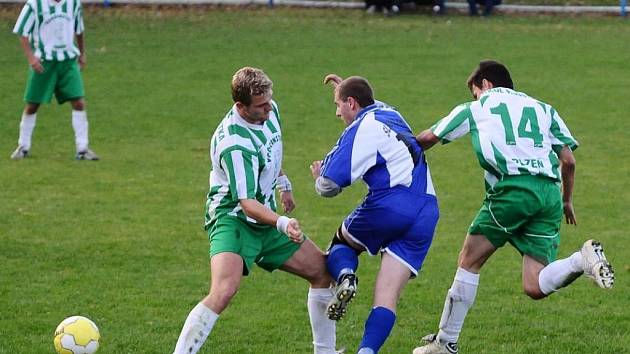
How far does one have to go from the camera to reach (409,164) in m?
6.96

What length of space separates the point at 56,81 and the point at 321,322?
25.5 feet

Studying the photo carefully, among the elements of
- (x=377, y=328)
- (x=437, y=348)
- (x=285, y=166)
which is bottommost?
(x=285, y=166)

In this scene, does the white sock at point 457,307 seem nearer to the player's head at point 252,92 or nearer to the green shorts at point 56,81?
the player's head at point 252,92

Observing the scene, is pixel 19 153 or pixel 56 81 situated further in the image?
pixel 19 153

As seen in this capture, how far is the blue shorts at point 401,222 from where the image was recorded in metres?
6.89

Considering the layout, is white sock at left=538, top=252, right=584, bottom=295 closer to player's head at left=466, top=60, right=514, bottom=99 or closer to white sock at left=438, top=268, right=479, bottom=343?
white sock at left=438, top=268, right=479, bottom=343

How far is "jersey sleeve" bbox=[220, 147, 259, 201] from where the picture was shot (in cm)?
664

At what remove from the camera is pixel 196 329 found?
659 cm

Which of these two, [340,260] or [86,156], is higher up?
[340,260]

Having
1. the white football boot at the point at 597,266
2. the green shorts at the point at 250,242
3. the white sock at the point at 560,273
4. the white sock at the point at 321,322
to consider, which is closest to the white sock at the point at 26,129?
the green shorts at the point at 250,242

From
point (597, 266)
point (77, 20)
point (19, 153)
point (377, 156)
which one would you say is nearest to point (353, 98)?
point (377, 156)

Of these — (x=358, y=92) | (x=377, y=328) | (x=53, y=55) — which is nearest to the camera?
(x=377, y=328)

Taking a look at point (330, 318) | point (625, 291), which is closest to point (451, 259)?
point (625, 291)

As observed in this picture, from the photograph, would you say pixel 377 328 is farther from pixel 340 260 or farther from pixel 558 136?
pixel 558 136
